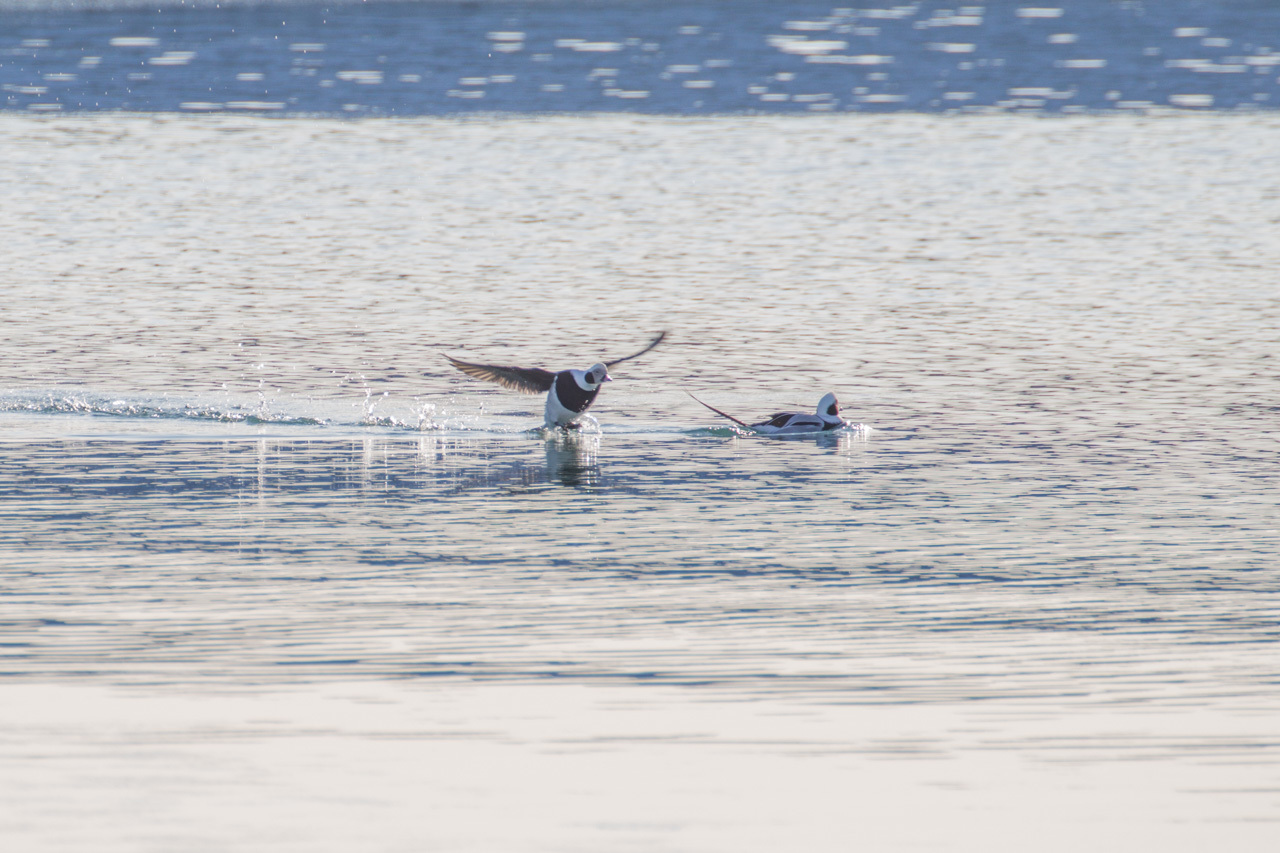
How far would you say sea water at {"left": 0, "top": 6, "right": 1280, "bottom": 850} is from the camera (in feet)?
23.2

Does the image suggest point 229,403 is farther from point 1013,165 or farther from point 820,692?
point 1013,165

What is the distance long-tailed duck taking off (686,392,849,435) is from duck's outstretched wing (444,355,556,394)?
5.16 ft

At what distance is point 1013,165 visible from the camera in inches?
1259

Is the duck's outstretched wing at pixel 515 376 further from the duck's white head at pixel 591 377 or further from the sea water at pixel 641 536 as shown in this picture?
the duck's white head at pixel 591 377

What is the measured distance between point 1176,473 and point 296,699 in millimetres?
6684

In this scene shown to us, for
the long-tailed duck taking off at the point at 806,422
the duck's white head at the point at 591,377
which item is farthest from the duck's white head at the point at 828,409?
the duck's white head at the point at 591,377

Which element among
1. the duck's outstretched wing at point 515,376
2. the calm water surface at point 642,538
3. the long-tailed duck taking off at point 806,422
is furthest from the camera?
the duck's outstretched wing at point 515,376

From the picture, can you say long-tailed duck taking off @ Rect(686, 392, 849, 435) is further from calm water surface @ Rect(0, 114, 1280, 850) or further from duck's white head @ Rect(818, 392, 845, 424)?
calm water surface @ Rect(0, 114, 1280, 850)

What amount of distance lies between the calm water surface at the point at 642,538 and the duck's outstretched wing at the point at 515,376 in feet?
1.20

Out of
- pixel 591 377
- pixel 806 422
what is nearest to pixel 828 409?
pixel 806 422

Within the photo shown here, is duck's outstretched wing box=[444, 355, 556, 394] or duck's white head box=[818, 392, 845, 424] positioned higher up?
duck's outstretched wing box=[444, 355, 556, 394]

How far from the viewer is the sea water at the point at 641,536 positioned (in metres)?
7.06

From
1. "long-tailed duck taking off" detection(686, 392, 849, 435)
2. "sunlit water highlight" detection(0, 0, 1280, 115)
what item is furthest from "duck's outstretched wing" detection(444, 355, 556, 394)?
"sunlit water highlight" detection(0, 0, 1280, 115)

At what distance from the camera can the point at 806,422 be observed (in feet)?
45.6
